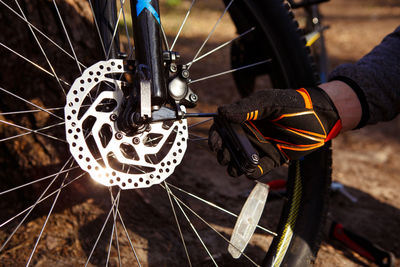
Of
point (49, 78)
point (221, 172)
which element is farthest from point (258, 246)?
point (49, 78)

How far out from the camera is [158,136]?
4.24 feet

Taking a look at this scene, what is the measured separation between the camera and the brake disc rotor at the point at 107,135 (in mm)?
1139

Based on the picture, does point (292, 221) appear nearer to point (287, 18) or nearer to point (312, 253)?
point (312, 253)

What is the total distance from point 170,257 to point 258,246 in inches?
17.1

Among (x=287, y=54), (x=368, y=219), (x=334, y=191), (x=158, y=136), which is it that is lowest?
(x=368, y=219)

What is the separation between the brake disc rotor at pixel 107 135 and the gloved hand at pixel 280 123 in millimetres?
182

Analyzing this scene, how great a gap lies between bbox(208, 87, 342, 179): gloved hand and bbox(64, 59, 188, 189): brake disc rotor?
0.60 ft

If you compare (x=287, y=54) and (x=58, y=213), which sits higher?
(x=287, y=54)

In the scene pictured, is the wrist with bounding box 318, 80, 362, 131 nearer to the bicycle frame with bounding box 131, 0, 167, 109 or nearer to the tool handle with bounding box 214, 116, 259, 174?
the tool handle with bounding box 214, 116, 259, 174

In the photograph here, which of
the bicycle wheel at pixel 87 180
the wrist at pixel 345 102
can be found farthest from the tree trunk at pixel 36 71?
the wrist at pixel 345 102

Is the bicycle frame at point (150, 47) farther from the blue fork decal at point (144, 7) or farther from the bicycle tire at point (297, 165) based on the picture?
the bicycle tire at point (297, 165)

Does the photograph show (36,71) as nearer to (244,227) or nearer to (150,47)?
(150,47)

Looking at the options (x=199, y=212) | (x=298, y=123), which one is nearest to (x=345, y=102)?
(x=298, y=123)

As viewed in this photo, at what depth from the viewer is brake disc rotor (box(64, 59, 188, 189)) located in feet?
3.74
